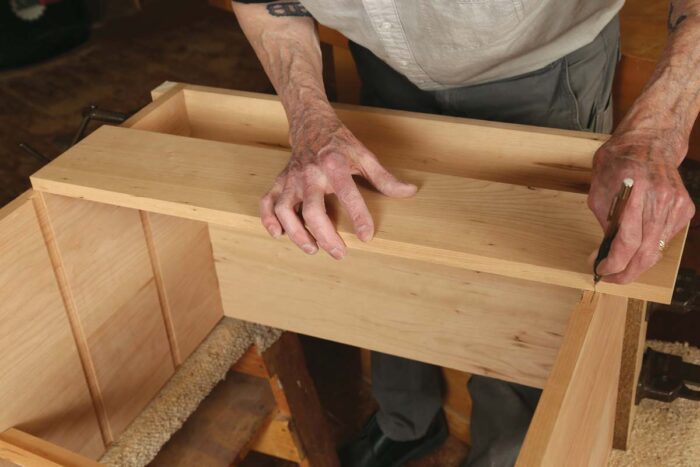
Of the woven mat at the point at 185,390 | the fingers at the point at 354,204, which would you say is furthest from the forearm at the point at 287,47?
the woven mat at the point at 185,390

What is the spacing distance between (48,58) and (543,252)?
110 inches

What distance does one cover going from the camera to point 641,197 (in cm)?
74

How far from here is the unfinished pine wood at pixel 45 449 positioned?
3.01 ft

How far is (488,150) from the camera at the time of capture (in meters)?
1.08

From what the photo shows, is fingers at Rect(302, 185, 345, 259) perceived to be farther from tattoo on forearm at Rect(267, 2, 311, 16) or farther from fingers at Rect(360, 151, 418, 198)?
tattoo on forearm at Rect(267, 2, 311, 16)

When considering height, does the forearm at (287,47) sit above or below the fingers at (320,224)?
above

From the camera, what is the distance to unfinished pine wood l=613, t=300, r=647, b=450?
1.22 metres

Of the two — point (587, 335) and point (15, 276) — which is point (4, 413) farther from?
point (587, 335)

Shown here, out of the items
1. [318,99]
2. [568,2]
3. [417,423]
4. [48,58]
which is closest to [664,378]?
[417,423]

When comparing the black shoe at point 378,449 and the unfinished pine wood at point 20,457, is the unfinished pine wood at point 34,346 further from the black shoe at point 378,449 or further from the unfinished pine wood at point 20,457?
the black shoe at point 378,449

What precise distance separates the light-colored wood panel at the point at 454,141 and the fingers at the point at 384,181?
20cm

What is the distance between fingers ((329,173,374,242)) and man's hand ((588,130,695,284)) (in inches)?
9.0

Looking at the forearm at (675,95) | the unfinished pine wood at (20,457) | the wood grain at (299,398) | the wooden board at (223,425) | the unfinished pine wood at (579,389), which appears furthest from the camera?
the wood grain at (299,398)

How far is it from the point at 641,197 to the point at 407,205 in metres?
0.26
